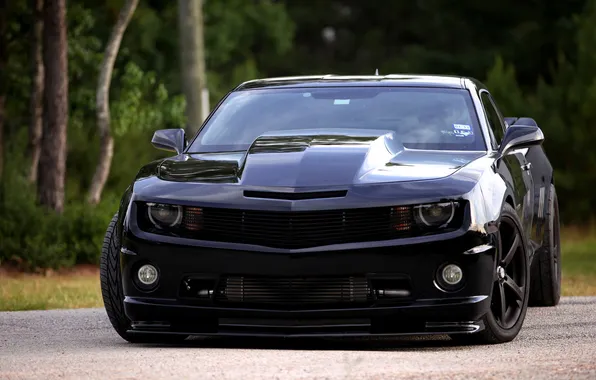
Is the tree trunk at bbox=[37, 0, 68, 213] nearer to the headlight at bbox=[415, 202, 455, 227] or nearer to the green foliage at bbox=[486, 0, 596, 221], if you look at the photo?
the green foliage at bbox=[486, 0, 596, 221]

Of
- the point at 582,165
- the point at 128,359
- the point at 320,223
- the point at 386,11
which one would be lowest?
the point at 386,11

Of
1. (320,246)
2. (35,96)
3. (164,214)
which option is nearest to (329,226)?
(320,246)

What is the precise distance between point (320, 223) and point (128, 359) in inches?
49.0

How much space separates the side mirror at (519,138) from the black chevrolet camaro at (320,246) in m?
0.37

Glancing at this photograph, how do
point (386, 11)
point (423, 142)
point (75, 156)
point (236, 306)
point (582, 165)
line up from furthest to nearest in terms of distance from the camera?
point (386, 11), point (582, 165), point (75, 156), point (423, 142), point (236, 306)

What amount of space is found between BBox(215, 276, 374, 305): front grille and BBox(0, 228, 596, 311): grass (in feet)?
15.7

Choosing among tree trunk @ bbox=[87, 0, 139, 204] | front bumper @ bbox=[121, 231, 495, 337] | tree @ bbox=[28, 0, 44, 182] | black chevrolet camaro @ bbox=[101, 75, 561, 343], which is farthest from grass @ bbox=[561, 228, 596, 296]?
tree @ bbox=[28, 0, 44, 182]

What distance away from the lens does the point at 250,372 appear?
7.25 metres

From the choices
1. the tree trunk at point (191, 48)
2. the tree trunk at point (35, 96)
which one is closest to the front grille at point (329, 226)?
the tree trunk at point (191, 48)

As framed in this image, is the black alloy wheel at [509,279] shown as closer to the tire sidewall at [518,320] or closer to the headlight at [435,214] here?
the tire sidewall at [518,320]

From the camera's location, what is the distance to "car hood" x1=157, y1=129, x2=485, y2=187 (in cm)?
848

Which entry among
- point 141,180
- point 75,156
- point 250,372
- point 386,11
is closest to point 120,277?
point 141,180

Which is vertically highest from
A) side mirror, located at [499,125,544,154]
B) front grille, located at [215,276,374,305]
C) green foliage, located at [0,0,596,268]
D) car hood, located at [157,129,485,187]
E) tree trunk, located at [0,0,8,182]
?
car hood, located at [157,129,485,187]

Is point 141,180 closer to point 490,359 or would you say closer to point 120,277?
point 120,277
